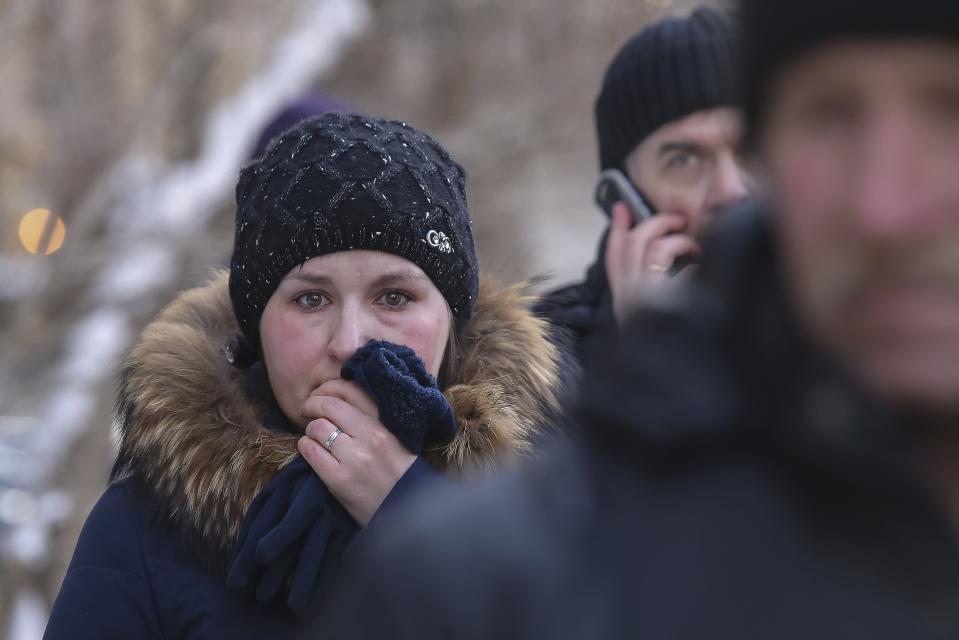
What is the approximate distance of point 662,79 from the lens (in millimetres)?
2885

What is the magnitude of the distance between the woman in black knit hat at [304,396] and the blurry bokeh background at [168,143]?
3.21 ft

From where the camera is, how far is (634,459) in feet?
3.28

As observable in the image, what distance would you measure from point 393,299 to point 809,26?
1.39m

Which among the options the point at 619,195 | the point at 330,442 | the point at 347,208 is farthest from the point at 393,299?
the point at 619,195

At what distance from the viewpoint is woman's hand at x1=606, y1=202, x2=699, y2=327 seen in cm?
266

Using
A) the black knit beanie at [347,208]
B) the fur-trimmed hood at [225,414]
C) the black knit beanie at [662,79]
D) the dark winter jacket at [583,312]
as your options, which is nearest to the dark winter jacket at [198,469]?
the fur-trimmed hood at [225,414]

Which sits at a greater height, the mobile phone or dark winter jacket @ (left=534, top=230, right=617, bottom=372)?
the mobile phone

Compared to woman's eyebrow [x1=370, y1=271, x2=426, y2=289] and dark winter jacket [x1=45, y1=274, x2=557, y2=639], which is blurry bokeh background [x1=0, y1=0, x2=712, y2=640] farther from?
woman's eyebrow [x1=370, y1=271, x2=426, y2=289]

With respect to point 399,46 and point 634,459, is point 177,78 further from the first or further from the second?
point 634,459

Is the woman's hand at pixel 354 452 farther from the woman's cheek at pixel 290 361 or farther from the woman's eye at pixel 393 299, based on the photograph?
the woman's eye at pixel 393 299

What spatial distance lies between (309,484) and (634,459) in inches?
46.8

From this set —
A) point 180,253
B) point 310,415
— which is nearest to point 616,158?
point 310,415

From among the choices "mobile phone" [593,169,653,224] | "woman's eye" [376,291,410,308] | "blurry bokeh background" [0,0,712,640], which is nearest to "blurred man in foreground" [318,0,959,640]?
"woman's eye" [376,291,410,308]

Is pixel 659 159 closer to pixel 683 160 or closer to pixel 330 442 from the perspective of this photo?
pixel 683 160
